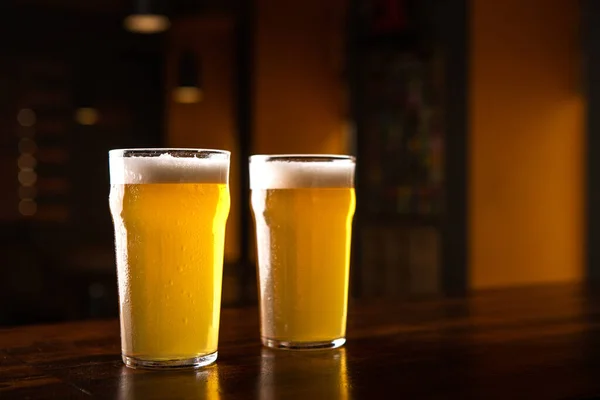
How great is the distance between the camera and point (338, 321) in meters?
1.09

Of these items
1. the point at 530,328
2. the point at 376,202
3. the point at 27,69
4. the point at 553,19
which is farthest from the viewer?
the point at 27,69

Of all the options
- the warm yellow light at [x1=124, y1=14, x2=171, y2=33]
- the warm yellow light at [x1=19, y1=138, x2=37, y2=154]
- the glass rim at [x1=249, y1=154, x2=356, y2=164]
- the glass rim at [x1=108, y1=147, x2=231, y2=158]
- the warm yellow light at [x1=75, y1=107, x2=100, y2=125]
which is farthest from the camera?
the warm yellow light at [x1=75, y1=107, x2=100, y2=125]

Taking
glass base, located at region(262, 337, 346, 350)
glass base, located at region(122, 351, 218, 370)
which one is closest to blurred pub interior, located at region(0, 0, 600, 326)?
glass base, located at region(262, 337, 346, 350)

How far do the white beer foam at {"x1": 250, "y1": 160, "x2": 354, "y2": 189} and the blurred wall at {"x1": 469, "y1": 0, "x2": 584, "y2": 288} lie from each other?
12.7 ft

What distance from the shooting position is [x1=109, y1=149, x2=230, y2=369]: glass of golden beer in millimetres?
938

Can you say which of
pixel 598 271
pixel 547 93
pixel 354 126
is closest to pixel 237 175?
pixel 354 126

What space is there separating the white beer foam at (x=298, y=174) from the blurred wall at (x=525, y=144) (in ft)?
12.7

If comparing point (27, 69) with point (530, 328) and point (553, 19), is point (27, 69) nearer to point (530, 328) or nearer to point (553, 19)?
point (553, 19)

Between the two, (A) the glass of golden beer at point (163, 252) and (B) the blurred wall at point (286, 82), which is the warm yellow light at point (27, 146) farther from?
(A) the glass of golden beer at point (163, 252)

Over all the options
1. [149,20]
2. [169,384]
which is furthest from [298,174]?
[149,20]

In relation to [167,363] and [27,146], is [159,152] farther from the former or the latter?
[27,146]

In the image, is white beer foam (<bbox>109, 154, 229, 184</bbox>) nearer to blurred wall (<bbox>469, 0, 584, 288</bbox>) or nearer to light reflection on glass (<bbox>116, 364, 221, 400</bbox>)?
light reflection on glass (<bbox>116, 364, 221, 400</bbox>)

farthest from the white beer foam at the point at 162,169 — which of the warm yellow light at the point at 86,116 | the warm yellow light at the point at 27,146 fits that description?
the warm yellow light at the point at 86,116

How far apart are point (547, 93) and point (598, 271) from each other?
3.91 feet
